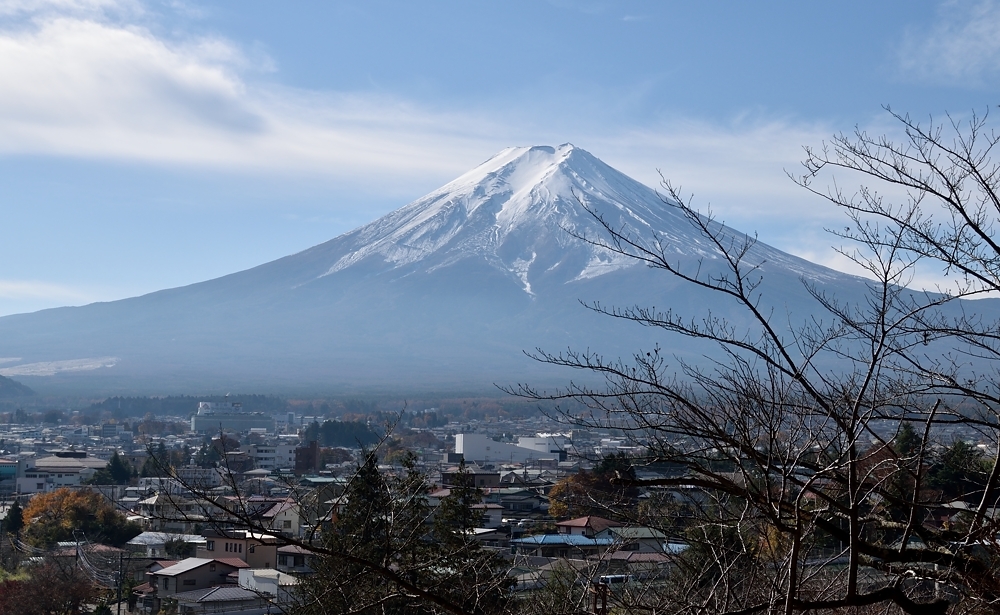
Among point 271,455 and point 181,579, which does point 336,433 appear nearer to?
point 271,455

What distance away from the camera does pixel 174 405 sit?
97812 millimetres

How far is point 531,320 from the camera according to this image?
456 feet

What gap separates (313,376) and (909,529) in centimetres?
12459

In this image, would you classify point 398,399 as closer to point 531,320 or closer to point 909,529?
point 531,320

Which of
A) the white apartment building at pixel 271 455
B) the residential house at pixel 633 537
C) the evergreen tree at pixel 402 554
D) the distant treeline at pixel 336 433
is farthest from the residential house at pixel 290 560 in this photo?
the distant treeline at pixel 336 433

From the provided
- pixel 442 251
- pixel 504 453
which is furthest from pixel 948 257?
pixel 442 251

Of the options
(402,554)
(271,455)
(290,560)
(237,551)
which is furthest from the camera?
(271,455)

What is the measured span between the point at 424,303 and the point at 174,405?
5313 cm

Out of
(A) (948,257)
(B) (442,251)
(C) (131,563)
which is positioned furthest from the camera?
(B) (442,251)

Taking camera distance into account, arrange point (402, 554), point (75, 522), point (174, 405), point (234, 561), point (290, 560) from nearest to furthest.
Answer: point (402, 554) → point (290, 560) → point (234, 561) → point (75, 522) → point (174, 405)

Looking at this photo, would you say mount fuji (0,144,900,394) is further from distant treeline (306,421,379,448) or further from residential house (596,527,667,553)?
residential house (596,527,667,553)

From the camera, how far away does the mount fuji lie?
412 ft

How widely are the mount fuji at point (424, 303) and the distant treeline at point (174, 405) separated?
44.6 ft

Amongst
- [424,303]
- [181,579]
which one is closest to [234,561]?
[181,579]
